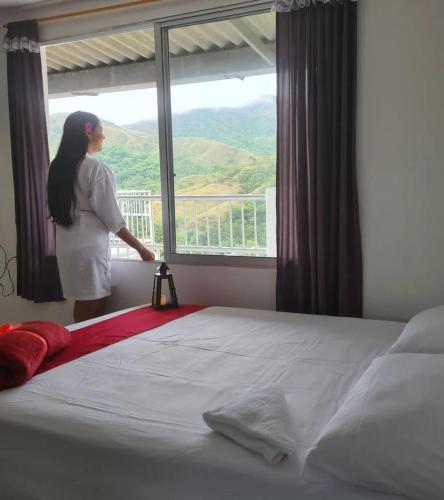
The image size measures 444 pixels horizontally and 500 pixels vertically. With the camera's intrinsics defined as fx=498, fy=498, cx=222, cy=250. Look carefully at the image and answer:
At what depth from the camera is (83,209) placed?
2963 mm

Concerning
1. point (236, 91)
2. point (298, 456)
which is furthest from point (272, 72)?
point (298, 456)

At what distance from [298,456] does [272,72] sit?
2.42 m

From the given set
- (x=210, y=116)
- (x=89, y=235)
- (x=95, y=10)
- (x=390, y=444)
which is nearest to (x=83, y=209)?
(x=89, y=235)

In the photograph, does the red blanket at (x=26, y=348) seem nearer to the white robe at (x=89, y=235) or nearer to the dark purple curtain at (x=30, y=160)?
the white robe at (x=89, y=235)

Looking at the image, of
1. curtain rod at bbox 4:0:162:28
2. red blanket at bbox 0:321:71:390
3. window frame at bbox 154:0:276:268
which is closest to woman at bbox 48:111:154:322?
window frame at bbox 154:0:276:268

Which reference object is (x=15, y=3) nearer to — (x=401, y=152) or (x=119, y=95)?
(x=119, y=95)

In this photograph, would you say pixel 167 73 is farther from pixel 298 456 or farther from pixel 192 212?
pixel 298 456

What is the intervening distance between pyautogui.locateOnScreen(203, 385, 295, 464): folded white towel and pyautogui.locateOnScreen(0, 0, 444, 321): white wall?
1392 mm

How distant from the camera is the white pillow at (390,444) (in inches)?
41.8

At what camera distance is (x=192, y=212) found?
4.91 meters

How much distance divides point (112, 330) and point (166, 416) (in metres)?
0.97

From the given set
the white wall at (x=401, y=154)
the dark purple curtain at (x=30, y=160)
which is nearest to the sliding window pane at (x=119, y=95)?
the dark purple curtain at (x=30, y=160)

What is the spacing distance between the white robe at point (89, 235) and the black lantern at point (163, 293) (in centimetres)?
42

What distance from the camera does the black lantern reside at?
2766mm
